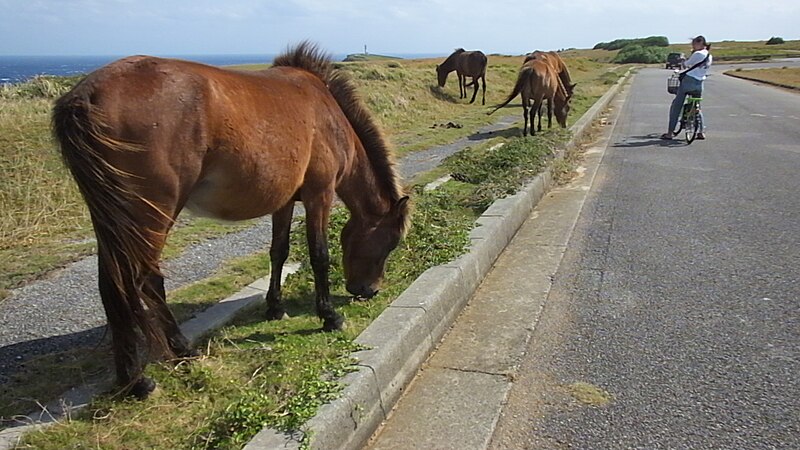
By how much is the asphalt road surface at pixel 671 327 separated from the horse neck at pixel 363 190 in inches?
55.5

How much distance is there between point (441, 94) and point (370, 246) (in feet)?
59.5

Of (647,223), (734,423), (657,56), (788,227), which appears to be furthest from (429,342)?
(657,56)

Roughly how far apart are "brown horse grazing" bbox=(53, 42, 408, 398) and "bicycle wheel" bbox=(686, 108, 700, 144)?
31.0 ft

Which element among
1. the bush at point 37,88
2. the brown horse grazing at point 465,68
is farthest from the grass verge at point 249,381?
the brown horse grazing at point 465,68

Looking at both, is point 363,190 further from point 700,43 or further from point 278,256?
point 700,43

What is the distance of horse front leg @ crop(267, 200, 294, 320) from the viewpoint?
14.0 feet

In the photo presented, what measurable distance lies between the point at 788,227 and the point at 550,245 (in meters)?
2.43

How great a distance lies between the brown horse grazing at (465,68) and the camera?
23.1 meters

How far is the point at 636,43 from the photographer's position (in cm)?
11450

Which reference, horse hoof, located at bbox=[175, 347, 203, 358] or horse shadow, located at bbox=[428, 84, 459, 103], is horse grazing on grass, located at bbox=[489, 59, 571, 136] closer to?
horse shadow, located at bbox=[428, 84, 459, 103]

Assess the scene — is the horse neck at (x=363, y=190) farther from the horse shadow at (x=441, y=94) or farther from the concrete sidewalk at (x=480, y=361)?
the horse shadow at (x=441, y=94)

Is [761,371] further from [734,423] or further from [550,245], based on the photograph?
[550,245]

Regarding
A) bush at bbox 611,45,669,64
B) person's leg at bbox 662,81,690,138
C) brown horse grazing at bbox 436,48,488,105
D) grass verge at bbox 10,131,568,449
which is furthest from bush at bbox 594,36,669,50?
grass verge at bbox 10,131,568,449

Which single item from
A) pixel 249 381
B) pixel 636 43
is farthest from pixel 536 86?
pixel 636 43
